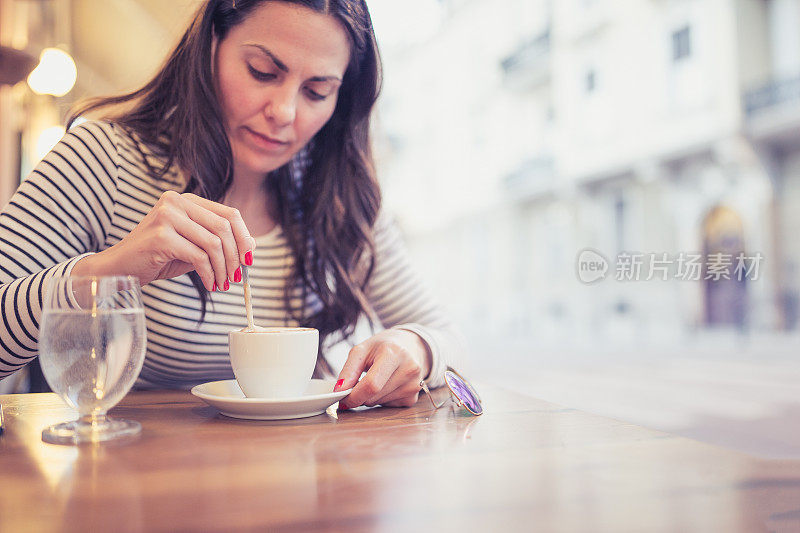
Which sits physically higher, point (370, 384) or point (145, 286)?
point (145, 286)

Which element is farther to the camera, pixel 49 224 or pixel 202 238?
pixel 49 224

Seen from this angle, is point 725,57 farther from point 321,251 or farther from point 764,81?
point 321,251

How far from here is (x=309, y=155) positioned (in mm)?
1117

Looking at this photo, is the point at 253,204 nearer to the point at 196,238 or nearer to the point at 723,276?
the point at 196,238

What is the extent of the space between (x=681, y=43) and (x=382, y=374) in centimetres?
860

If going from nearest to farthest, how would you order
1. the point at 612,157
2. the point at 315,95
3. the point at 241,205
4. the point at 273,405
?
1. the point at 273,405
2. the point at 315,95
3. the point at 241,205
4. the point at 612,157

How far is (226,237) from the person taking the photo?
587 millimetres

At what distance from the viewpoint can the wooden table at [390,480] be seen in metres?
0.32

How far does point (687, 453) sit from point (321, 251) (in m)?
0.67

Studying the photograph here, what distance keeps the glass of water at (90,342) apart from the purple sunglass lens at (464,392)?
0.29 m

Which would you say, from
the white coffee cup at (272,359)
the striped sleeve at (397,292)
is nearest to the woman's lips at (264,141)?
the striped sleeve at (397,292)

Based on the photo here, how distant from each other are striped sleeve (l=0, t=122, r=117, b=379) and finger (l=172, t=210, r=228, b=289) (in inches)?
6.6

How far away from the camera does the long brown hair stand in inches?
35.1

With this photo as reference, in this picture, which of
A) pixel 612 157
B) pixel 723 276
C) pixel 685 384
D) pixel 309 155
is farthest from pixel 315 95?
pixel 612 157
